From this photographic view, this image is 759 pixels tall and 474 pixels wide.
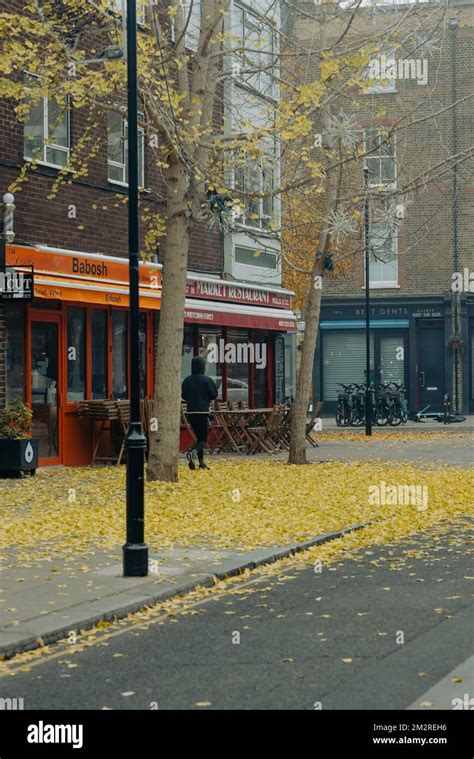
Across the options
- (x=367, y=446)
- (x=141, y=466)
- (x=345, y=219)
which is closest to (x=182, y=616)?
(x=141, y=466)

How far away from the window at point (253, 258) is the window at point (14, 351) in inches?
346

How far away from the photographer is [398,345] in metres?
43.5

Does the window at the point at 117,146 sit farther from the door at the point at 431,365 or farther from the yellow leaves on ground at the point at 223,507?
the door at the point at 431,365

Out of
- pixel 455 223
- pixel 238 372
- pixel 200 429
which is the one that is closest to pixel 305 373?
pixel 200 429

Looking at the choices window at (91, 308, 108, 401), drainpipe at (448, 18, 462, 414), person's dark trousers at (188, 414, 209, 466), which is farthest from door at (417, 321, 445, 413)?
person's dark trousers at (188, 414, 209, 466)

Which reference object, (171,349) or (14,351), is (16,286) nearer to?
(14,351)

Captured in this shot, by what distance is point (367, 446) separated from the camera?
27266 millimetres

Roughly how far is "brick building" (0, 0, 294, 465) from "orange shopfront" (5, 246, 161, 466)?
19mm

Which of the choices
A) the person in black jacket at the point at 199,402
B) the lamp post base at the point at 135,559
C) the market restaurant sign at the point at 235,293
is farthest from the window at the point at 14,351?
the lamp post base at the point at 135,559

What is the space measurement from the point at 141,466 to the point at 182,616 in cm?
178

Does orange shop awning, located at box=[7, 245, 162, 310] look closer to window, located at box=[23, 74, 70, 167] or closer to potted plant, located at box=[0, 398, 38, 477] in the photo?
window, located at box=[23, 74, 70, 167]

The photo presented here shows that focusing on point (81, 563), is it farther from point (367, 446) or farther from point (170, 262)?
point (367, 446)

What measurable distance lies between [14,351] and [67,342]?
1570mm

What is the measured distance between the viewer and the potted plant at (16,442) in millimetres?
18422
